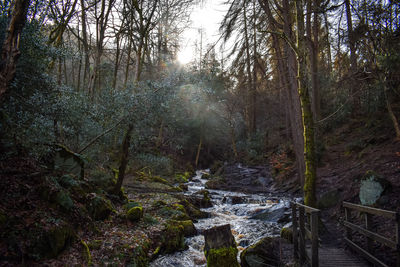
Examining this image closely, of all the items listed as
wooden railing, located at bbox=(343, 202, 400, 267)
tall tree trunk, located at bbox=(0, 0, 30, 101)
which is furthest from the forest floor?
tall tree trunk, located at bbox=(0, 0, 30, 101)

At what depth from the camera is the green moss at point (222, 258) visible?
4.71m

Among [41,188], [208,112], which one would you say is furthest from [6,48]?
[208,112]

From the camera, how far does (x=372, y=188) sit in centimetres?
684

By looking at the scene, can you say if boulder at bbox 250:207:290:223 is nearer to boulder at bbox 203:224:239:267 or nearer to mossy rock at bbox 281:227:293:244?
mossy rock at bbox 281:227:293:244

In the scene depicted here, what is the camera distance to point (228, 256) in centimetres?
473

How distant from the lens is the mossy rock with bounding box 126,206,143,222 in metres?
7.02

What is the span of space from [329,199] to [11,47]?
34.4ft

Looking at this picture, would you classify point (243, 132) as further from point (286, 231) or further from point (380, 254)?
point (380, 254)

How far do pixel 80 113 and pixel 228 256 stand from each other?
6.51 m

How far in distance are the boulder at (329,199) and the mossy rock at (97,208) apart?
7453mm

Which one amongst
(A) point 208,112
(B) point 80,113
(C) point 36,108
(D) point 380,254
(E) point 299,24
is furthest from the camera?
(A) point 208,112

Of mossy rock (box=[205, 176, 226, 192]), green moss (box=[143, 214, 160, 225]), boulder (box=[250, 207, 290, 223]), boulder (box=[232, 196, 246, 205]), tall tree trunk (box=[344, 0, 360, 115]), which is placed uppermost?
tall tree trunk (box=[344, 0, 360, 115])

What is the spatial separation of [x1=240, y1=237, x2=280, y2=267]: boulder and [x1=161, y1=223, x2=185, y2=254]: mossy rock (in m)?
1.93

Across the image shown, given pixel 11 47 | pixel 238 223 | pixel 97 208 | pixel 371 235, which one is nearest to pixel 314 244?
pixel 371 235
